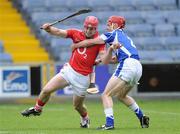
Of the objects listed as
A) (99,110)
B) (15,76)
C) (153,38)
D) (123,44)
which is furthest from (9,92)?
(123,44)

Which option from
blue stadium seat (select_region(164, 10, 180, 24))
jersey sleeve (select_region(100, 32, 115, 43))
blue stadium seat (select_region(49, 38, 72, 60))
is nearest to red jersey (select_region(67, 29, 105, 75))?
jersey sleeve (select_region(100, 32, 115, 43))

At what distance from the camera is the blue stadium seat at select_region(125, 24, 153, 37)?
25.7 metres

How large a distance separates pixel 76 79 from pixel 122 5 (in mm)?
13880

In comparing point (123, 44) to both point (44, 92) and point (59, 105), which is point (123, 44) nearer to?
point (44, 92)

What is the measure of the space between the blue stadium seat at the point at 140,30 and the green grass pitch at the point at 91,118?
4147 mm

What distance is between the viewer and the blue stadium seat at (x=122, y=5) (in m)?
26.9

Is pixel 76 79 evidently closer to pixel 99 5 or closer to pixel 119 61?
pixel 119 61

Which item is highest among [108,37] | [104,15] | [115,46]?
[104,15]

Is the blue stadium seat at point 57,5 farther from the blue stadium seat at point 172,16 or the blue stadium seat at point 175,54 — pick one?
the blue stadium seat at point 175,54

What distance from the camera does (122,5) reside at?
26906 mm

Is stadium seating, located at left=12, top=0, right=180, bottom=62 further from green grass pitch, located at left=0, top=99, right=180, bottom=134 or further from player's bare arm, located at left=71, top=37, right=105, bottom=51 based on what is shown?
player's bare arm, located at left=71, top=37, right=105, bottom=51

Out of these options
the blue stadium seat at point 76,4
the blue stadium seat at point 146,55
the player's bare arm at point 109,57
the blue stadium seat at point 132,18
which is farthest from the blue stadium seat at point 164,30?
the player's bare arm at point 109,57

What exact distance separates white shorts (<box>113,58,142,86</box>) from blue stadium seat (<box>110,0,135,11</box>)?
45.9ft

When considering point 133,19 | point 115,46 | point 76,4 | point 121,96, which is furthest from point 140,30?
point 115,46
